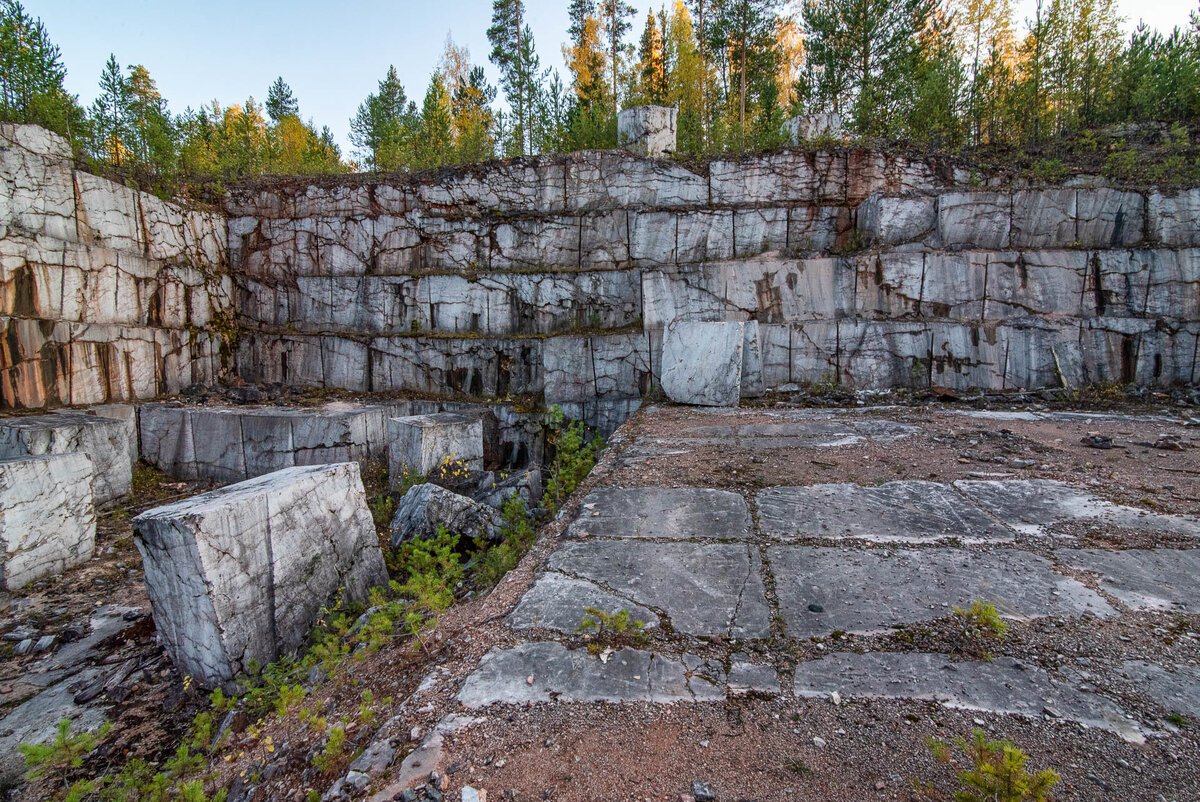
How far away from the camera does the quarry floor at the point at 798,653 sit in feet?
4.35

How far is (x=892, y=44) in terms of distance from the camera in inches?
530

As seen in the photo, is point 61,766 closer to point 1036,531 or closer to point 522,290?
point 1036,531

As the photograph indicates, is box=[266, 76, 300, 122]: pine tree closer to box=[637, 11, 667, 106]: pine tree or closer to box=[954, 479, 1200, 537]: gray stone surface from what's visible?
box=[637, 11, 667, 106]: pine tree

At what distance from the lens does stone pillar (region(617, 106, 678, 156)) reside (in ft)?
32.7

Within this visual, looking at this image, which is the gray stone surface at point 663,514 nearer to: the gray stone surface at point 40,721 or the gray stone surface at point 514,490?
the gray stone surface at point 514,490

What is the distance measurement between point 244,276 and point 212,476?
441 cm

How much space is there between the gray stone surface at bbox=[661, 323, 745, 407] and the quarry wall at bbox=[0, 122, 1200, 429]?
65cm

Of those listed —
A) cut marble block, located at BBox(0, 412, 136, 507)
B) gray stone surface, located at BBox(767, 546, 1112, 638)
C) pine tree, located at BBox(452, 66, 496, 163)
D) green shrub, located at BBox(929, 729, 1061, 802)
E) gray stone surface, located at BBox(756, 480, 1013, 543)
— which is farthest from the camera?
pine tree, located at BBox(452, 66, 496, 163)

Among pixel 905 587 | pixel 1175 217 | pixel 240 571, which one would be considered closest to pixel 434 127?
pixel 240 571

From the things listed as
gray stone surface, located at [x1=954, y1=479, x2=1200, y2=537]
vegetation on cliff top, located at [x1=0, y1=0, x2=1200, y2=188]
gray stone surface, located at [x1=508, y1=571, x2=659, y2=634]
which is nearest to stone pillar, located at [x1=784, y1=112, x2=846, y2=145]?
vegetation on cliff top, located at [x1=0, y1=0, x2=1200, y2=188]

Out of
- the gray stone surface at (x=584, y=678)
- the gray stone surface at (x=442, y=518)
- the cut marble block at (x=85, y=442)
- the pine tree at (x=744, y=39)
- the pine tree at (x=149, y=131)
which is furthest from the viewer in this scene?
the pine tree at (x=744, y=39)

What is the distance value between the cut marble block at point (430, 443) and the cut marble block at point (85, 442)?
2.94 m

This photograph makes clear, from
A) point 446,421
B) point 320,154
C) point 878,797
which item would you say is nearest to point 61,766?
point 878,797

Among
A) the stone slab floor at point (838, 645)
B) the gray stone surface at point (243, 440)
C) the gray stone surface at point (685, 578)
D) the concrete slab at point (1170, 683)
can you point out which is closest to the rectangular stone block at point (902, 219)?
the stone slab floor at point (838, 645)
